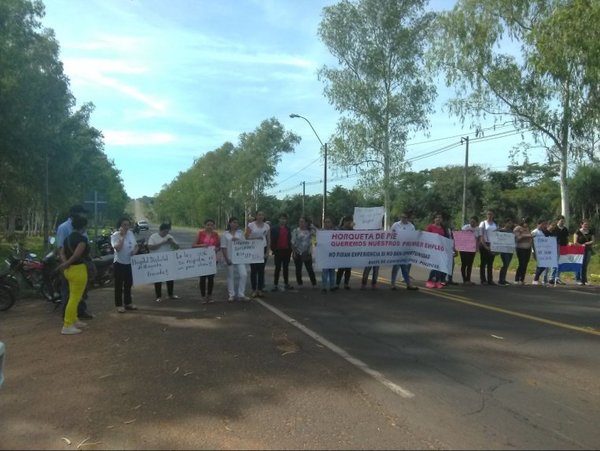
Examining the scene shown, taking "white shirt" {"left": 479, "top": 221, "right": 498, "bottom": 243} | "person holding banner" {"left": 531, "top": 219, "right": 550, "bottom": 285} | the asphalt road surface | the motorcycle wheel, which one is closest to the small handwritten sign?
"white shirt" {"left": 479, "top": 221, "right": 498, "bottom": 243}

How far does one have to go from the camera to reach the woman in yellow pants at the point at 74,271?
8055 mm

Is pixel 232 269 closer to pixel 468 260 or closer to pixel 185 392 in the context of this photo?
pixel 185 392

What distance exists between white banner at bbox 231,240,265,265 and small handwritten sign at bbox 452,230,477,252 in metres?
5.55

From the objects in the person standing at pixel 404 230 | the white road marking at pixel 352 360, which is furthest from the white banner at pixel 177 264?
the person standing at pixel 404 230

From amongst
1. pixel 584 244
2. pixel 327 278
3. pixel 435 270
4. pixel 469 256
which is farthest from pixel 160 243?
pixel 584 244

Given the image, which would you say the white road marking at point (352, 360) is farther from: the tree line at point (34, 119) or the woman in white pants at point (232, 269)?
the tree line at point (34, 119)

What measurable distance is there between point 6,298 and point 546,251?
13.1 metres

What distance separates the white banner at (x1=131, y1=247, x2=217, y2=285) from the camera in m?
10.4

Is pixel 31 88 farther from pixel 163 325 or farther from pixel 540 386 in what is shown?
pixel 540 386

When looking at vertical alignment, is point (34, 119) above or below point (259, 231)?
above

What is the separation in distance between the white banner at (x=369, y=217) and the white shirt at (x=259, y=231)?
7.76m

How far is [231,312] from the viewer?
955cm

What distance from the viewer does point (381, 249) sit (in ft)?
42.4

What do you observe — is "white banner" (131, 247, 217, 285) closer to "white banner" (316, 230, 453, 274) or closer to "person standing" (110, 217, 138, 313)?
"person standing" (110, 217, 138, 313)
